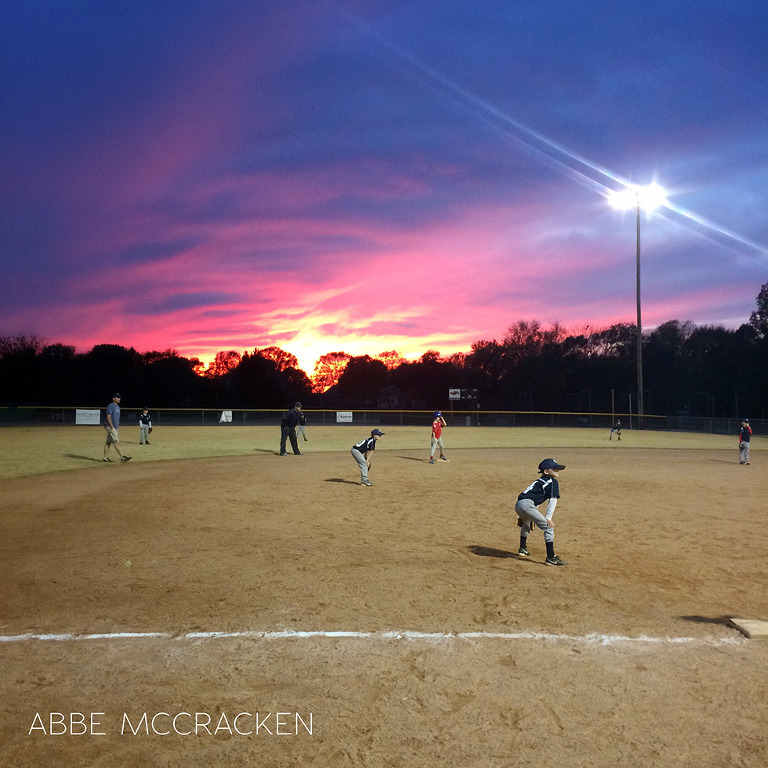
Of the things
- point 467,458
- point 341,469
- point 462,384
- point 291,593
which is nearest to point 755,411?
point 462,384

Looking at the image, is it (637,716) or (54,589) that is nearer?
(637,716)

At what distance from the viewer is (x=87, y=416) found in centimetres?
5025

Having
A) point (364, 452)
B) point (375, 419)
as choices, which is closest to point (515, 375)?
point (375, 419)

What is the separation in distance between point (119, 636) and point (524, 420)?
55.3m

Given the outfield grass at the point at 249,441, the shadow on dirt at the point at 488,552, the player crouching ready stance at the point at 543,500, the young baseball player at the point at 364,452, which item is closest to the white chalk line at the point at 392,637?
the player crouching ready stance at the point at 543,500

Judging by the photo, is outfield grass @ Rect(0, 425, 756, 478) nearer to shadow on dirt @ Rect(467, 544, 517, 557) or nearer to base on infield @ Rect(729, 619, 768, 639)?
shadow on dirt @ Rect(467, 544, 517, 557)

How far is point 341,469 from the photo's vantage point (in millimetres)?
24422

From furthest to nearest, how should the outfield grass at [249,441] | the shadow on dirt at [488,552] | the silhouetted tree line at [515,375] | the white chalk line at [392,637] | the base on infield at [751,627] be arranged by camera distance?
1. the silhouetted tree line at [515,375]
2. the outfield grass at [249,441]
3. the shadow on dirt at [488,552]
4. the base on infield at [751,627]
5. the white chalk line at [392,637]

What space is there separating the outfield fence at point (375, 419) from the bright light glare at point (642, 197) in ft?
61.8

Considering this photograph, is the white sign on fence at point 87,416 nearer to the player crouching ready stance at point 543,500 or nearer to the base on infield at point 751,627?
the player crouching ready stance at point 543,500

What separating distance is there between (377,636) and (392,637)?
0.17 m

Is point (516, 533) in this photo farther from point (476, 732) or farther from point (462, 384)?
point (462, 384)

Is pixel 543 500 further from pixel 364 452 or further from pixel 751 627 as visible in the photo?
pixel 364 452

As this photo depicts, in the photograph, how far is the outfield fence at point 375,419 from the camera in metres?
50.7
